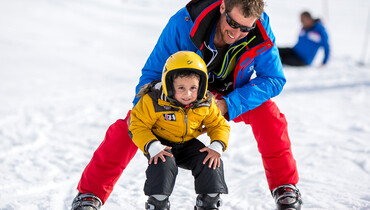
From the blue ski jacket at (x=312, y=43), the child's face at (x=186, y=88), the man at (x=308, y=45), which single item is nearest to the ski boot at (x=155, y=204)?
the child's face at (x=186, y=88)

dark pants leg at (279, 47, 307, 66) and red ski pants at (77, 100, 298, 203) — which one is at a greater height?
dark pants leg at (279, 47, 307, 66)

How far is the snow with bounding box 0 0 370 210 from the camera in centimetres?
302

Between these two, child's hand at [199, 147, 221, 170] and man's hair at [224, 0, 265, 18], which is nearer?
child's hand at [199, 147, 221, 170]

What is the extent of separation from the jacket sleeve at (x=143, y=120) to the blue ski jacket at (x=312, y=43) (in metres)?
7.36

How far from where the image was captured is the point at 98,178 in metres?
2.47

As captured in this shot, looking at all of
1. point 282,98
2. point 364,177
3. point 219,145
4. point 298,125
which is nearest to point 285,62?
point 282,98

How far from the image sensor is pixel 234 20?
8.07ft

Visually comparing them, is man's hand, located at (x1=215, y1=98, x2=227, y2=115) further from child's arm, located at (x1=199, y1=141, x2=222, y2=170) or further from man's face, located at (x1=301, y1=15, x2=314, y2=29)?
man's face, located at (x1=301, y1=15, x2=314, y2=29)

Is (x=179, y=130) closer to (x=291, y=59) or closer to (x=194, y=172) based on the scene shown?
(x=194, y=172)

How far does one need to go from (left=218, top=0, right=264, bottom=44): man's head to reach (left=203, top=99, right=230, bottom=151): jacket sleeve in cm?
50

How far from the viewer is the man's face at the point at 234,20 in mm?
2436

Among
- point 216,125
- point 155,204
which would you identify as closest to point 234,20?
point 216,125

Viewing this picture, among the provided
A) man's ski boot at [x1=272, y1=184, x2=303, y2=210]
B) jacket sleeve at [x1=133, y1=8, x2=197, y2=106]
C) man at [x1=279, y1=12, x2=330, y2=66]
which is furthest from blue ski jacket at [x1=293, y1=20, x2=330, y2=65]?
man's ski boot at [x1=272, y1=184, x2=303, y2=210]

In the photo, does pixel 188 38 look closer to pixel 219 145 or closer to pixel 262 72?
pixel 262 72
